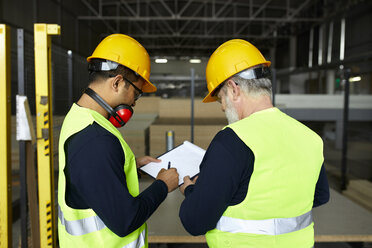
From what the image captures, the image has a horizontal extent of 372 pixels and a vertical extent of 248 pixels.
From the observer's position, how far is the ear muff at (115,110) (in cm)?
140

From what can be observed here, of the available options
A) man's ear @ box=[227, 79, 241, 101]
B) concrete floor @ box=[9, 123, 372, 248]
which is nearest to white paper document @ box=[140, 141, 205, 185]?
man's ear @ box=[227, 79, 241, 101]

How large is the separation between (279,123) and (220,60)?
42 cm

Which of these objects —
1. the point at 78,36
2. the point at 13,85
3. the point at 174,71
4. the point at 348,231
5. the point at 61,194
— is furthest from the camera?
the point at 174,71

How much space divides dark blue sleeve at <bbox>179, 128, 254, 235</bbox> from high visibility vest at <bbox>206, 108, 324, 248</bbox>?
0.12 feet

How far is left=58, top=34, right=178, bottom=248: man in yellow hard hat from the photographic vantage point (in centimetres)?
115

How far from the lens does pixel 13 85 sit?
24.8 feet

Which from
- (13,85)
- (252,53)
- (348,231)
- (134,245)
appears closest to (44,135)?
(134,245)

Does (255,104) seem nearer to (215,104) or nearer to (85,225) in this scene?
(85,225)

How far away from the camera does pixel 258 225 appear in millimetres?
1212

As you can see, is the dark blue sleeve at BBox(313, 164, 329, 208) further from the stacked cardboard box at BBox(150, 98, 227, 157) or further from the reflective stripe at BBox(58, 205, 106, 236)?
the stacked cardboard box at BBox(150, 98, 227, 157)

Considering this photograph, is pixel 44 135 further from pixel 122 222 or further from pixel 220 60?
pixel 220 60

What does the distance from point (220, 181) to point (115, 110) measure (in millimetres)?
663

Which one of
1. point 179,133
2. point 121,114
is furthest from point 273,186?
point 179,133

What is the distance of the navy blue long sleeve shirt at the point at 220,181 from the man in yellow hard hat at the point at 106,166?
234 millimetres
